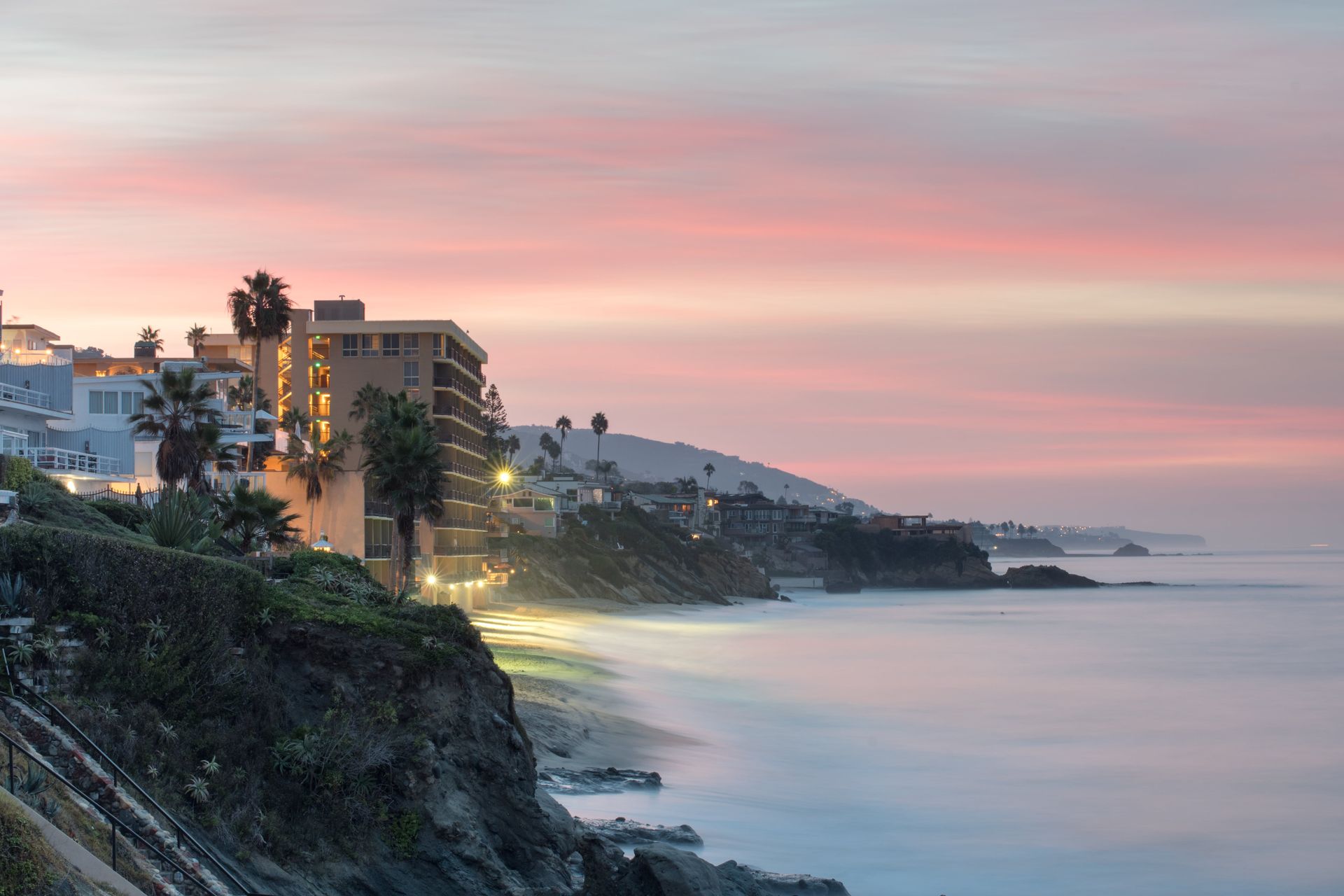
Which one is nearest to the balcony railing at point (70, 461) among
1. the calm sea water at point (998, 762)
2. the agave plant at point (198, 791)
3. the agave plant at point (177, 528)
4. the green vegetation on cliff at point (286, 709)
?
the agave plant at point (177, 528)

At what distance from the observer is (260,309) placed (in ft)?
284

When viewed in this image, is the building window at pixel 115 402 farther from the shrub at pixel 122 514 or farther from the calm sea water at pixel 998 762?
the calm sea water at pixel 998 762

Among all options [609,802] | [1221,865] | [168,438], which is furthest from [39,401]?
[1221,865]

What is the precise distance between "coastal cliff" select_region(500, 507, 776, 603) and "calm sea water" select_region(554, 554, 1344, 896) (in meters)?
23.5

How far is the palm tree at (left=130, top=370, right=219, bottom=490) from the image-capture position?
1960 inches

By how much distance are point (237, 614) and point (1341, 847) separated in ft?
104

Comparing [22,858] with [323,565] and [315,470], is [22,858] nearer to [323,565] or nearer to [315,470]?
[323,565]

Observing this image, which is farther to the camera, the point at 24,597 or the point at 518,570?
the point at 518,570

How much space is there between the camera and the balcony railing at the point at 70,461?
49.6 meters

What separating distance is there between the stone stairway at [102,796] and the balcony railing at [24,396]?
109 feet

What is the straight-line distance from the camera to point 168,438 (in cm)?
5019

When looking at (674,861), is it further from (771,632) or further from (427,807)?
(771,632)

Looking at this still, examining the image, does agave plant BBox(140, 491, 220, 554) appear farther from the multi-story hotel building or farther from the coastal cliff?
the coastal cliff

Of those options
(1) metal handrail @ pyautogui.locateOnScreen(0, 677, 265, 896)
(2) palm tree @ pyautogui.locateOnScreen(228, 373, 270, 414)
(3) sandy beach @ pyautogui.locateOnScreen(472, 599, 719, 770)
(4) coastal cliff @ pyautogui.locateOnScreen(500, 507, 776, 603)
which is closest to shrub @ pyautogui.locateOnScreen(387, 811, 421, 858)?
(1) metal handrail @ pyautogui.locateOnScreen(0, 677, 265, 896)
